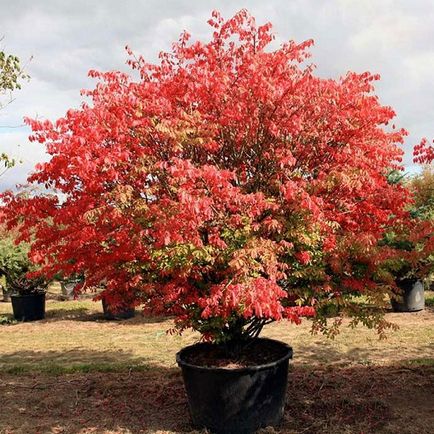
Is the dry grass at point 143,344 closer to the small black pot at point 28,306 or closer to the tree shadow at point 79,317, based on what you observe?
the tree shadow at point 79,317

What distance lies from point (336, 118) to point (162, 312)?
3313 mm

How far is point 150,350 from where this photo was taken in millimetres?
10594

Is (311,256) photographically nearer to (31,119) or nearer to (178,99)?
(178,99)

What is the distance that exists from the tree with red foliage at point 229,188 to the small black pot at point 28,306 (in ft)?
32.1

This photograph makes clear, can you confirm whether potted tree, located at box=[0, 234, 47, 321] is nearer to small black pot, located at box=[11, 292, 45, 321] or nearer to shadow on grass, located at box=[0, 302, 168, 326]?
small black pot, located at box=[11, 292, 45, 321]

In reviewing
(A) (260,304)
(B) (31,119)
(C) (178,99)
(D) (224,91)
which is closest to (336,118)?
(D) (224,91)

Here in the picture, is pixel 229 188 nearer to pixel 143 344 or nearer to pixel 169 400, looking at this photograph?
pixel 169 400

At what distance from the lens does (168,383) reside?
25.9 feet

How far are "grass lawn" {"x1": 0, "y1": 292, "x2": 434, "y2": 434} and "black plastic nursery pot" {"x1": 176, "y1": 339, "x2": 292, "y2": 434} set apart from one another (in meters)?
0.30

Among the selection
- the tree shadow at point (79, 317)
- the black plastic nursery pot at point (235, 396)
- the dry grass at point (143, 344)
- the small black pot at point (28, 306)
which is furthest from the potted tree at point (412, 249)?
the small black pot at point (28, 306)

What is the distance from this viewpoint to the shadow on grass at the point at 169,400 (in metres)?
6.14

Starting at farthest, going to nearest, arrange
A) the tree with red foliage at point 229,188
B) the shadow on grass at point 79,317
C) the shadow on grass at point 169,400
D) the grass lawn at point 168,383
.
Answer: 1. the shadow on grass at point 79,317
2. the grass lawn at point 168,383
3. the shadow on grass at point 169,400
4. the tree with red foliage at point 229,188

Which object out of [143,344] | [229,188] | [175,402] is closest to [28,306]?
[143,344]

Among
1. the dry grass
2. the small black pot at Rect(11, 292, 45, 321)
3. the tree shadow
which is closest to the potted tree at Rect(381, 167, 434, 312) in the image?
the dry grass
